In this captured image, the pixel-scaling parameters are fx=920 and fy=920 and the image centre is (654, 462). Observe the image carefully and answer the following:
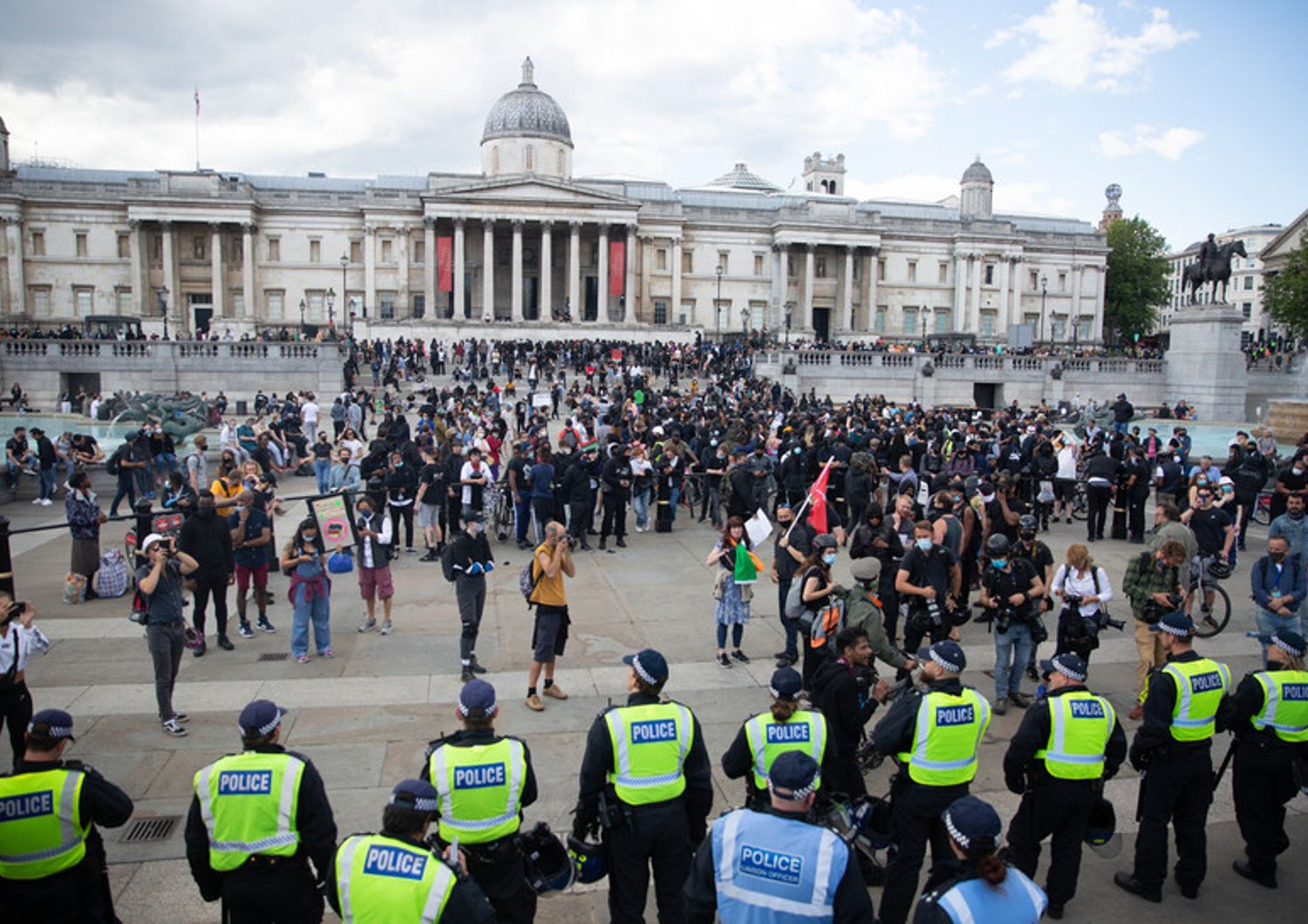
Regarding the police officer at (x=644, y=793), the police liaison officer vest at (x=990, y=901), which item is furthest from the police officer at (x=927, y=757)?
the police liaison officer vest at (x=990, y=901)

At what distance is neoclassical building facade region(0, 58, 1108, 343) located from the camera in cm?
6612

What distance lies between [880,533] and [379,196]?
65.6 m

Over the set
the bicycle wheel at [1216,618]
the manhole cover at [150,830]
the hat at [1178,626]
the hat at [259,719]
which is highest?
the hat at [1178,626]

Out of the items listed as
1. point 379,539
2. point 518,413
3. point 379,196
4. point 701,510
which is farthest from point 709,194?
point 379,539

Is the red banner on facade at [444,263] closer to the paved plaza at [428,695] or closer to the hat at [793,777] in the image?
the paved plaza at [428,695]

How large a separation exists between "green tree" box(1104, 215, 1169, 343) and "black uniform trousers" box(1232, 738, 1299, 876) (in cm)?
9233

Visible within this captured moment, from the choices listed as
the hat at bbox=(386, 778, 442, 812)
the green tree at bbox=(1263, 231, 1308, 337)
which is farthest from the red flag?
the green tree at bbox=(1263, 231, 1308, 337)

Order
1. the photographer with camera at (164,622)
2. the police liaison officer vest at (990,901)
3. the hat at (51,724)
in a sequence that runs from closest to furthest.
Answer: the police liaison officer vest at (990,901), the hat at (51,724), the photographer with camera at (164,622)

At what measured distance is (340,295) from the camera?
230ft

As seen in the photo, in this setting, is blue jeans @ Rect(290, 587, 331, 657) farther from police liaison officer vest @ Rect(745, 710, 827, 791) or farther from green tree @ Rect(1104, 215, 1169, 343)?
green tree @ Rect(1104, 215, 1169, 343)

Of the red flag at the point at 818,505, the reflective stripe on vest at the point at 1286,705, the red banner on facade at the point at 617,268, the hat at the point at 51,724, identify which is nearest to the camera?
the hat at the point at 51,724

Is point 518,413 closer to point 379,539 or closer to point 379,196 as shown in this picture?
point 379,539

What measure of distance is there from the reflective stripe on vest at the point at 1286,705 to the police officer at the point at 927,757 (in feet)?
7.75

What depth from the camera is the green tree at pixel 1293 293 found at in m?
60.2
